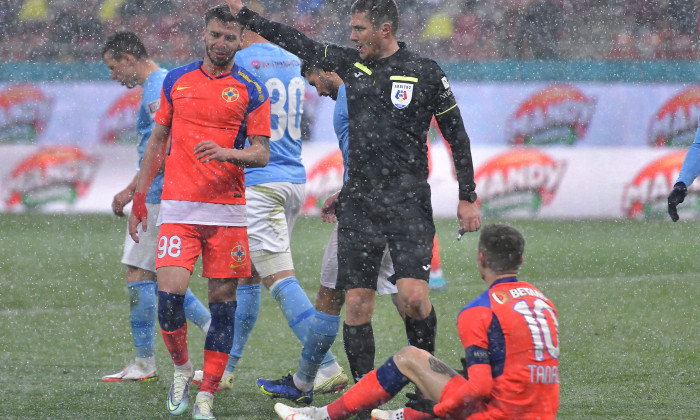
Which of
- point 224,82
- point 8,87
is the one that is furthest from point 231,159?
point 8,87

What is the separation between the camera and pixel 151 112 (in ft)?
17.4

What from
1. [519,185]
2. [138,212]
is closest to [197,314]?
[138,212]

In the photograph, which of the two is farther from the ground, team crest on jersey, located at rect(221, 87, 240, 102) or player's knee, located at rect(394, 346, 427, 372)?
team crest on jersey, located at rect(221, 87, 240, 102)

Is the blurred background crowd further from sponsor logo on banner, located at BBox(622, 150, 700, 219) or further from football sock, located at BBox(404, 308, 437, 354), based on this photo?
football sock, located at BBox(404, 308, 437, 354)

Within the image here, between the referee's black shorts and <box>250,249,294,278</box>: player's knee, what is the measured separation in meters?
0.97

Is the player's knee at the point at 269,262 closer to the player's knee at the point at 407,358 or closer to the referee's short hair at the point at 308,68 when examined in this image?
the referee's short hair at the point at 308,68

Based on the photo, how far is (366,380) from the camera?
12.0 ft

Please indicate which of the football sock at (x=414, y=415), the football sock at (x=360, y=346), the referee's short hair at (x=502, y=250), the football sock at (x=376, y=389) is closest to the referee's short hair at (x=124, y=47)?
the football sock at (x=360, y=346)

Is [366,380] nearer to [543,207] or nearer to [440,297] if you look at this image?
[440,297]

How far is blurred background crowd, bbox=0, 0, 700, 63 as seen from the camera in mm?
15672

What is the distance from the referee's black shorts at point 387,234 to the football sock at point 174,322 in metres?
0.76

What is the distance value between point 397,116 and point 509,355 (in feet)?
4.58

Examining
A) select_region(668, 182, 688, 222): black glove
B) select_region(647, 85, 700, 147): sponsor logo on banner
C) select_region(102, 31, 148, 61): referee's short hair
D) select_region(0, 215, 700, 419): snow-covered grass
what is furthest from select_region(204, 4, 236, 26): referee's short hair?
select_region(647, 85, 700, 147): sponsor logo on banner

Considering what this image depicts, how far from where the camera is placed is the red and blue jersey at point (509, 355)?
10.3 ft
